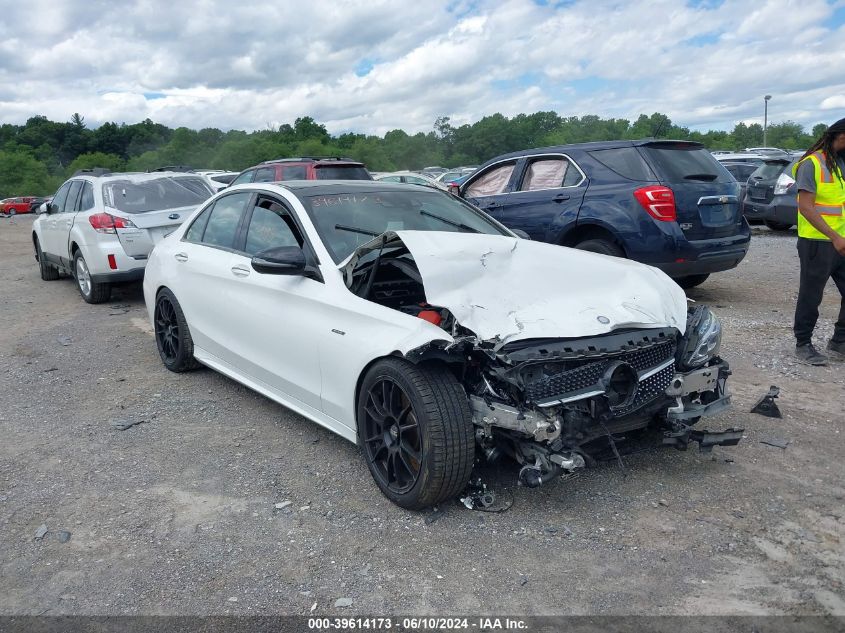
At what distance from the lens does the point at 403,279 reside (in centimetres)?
425

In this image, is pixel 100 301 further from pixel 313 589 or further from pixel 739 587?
pixel 739 587

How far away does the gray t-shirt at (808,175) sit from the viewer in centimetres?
561

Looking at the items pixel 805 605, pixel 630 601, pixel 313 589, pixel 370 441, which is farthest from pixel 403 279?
pixel 805 605

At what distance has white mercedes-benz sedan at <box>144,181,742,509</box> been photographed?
338 centimetres

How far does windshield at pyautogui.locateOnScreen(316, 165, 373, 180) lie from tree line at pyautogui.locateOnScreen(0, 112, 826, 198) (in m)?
54.4

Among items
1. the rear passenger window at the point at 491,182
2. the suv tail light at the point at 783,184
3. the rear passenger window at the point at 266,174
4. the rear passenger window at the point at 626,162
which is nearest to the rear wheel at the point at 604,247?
the rear passenger window at the point at 626,162

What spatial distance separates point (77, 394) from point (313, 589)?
11.8 ft

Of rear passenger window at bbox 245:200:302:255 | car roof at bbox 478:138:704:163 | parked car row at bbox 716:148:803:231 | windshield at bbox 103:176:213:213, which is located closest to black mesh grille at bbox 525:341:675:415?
rear passenger window at bbox 245:200:302:255

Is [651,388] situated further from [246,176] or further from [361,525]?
[246,176]

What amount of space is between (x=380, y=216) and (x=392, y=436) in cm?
166

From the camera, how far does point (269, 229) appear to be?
4863 millimetres

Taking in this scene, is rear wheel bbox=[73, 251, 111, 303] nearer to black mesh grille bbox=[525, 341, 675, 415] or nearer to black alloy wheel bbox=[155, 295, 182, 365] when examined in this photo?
black alloy wheel bbox=[155, 295, 182, 365]

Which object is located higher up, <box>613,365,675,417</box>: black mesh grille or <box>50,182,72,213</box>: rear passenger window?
<box>50,182,72,213</box>: rear passenger window

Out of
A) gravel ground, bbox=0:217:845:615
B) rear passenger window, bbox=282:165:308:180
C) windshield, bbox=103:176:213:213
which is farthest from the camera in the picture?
rear passenger window, bbox=282:165:308:180
